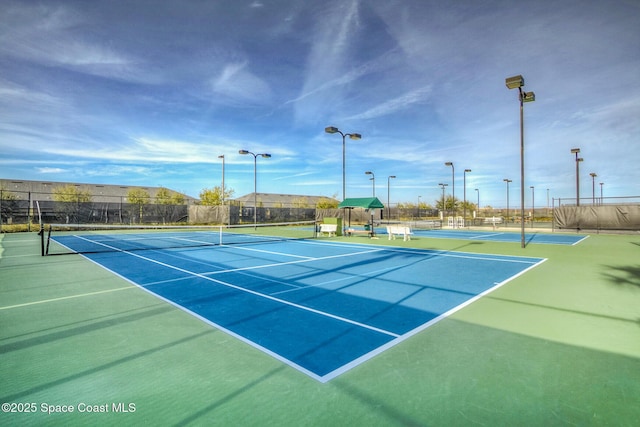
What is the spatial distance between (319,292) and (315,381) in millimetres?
3522

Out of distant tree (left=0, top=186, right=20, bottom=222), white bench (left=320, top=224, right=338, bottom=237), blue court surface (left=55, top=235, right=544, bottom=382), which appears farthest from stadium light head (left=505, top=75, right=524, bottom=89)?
distant tree (left=0, top=186, right=20, bottom=222)

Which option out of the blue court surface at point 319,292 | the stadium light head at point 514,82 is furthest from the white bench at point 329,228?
the stadium light head at point 514,82

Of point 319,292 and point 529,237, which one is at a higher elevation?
point 529,237

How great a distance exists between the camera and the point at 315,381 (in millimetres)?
3213

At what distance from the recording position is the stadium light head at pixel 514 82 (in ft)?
42.5

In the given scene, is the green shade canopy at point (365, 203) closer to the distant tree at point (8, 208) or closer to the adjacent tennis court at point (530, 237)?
the adjacent tennis court at point (530, 237)

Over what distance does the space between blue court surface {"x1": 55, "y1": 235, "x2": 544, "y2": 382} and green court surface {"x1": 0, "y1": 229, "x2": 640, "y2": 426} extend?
0.93 ft

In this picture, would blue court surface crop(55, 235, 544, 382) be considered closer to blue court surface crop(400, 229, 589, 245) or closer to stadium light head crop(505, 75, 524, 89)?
stadium light head crop(505, 75, 524, 89)

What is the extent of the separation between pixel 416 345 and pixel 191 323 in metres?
3.30

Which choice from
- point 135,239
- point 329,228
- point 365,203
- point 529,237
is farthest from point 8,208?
point 529,237

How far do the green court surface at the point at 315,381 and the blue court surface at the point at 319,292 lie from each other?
284 mm

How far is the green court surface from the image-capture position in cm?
270

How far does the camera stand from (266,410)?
9.04 ft

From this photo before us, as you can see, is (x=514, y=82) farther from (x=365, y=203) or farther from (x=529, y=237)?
(x=529, y=237)
